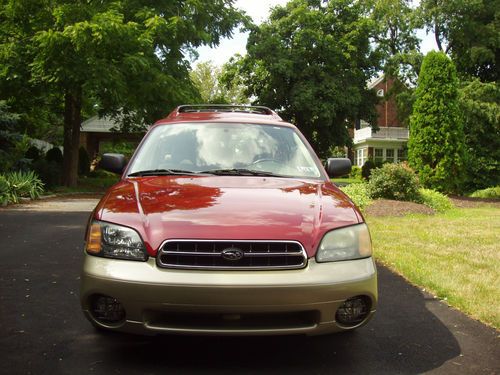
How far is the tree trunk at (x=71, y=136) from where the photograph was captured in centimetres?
2225

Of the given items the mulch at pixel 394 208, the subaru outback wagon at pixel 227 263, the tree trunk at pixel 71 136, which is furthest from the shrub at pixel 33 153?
the subaru outback wagon at pixel 227 263

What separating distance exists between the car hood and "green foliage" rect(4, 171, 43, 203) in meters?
12.5

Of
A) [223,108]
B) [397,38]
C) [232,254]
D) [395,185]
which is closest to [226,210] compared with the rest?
[232,254]

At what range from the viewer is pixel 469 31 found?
30.5 metres

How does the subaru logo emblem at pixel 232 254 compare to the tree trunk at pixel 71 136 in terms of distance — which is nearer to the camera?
the subaru logo emblem at pixel 232 254

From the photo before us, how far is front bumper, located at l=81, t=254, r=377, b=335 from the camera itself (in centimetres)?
290

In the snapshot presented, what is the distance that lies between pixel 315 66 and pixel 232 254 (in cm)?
3365

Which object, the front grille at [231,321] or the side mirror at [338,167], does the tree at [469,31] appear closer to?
the side mirror at [338,167]

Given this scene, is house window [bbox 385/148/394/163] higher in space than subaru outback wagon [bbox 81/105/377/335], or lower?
higher

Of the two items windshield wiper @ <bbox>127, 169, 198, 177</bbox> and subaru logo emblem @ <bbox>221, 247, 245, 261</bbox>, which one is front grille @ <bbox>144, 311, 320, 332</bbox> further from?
windshield wiper @ <bbox>127, 169, 198, 177</bbox>

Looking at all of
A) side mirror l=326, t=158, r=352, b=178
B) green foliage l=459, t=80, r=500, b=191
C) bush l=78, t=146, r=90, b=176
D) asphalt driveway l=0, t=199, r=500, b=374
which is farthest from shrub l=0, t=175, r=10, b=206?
green foliage l=459, t=80, r=500, b=191

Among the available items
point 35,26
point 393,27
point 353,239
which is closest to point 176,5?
point 35,26

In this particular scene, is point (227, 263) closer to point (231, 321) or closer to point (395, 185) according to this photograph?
point (231, 321)

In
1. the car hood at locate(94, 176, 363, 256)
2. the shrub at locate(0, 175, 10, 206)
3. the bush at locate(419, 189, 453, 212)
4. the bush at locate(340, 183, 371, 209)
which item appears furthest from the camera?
the shrub at locate(0, 175, 10, 206)
